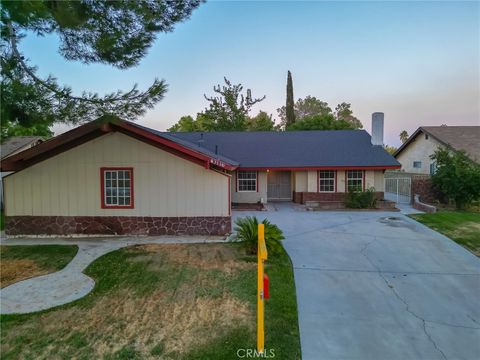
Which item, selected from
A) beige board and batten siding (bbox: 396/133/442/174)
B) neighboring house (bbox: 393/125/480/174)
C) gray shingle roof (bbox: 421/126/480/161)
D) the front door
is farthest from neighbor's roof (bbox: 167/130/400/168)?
gray shingle roof (bbox: 421/126/480/161)

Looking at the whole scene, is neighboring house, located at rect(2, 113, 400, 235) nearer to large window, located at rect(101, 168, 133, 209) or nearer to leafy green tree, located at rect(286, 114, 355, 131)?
large window, located at rect(101, 168, 133, 209)

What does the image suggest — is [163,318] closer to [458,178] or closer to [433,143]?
[458,178]

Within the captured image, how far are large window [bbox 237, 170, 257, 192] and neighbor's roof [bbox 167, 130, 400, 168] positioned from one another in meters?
0.68

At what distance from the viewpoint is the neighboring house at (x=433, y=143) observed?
19.9 metres

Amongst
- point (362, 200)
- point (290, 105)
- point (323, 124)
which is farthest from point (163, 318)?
point (290, 105)

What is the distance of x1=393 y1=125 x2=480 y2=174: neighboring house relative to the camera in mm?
19859

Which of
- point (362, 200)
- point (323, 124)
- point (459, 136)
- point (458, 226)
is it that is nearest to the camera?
point (458, 226)

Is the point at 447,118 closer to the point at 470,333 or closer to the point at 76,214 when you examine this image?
the point at 470,333

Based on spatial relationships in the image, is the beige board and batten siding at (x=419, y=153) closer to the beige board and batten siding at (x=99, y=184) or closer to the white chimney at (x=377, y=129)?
the white chimney at (x=377, y=129)

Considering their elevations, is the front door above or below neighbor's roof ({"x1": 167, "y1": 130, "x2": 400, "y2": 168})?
below

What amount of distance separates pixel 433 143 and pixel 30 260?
77.9ft

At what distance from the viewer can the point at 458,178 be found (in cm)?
1441

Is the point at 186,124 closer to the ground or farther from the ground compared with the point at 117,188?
farther from the ground

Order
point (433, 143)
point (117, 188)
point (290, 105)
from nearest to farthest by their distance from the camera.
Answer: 1. point (117, 188)
2. point (433, 143)
3. point (290, 105)
